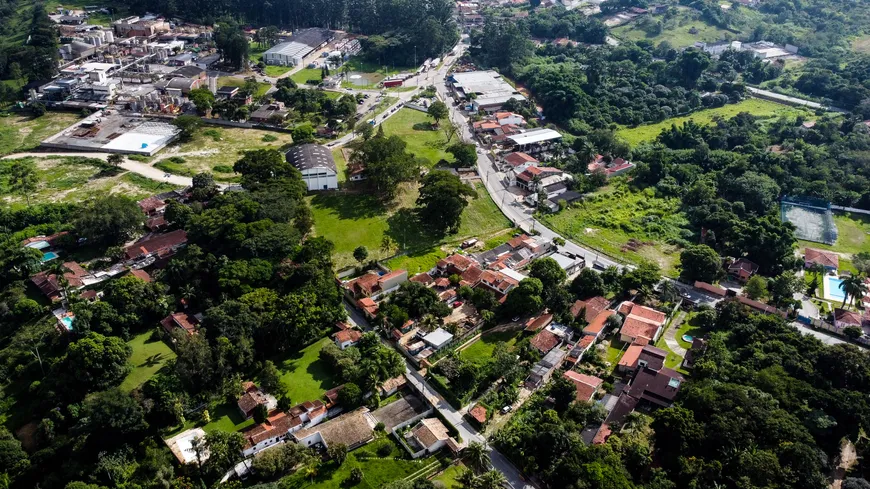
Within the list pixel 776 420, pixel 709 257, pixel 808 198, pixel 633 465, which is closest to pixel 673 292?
pixel 709 257

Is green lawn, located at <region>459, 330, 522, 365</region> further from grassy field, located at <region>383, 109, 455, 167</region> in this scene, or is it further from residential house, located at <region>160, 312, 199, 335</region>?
grassy field, located at <region>383, 109, 455, 167</region>

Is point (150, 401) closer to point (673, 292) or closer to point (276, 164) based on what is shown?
point (276, 164)

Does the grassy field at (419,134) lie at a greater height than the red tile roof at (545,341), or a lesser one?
lesser

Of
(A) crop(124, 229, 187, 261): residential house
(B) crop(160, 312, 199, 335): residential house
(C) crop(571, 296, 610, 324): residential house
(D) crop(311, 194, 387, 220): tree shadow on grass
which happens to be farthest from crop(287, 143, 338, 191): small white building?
(C) crop(571, 296, 610, 324): residential house

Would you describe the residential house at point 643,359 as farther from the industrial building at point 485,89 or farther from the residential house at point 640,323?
the industrial building at point 485,89

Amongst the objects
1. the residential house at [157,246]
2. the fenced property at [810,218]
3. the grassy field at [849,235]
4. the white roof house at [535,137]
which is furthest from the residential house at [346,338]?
the fenced property at [810,218]

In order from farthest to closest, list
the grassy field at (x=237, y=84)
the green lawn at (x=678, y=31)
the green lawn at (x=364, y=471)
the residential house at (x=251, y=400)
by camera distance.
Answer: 1. the green lawn at (x=678, y=31)
2. the grassy field at (x=237, y=84)
3. the residential house at (x=251, y=400)
4. the green lawn at (x=364, y=471)

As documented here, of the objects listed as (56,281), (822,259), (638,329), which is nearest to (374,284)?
(638,329)

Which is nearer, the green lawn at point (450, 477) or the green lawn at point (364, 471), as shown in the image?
the green lawn at point (364, 471)
